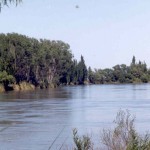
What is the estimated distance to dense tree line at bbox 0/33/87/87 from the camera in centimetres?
10125

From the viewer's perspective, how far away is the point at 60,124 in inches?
987


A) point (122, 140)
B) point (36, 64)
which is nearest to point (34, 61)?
point (36, 64)

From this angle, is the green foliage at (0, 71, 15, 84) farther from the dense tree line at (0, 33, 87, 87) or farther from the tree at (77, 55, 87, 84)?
the tree at (77, 55, 87, 84)

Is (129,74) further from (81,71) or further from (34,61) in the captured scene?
(34,61)

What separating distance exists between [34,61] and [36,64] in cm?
516

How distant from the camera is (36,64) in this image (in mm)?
117875

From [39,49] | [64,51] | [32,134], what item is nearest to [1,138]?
[32,134]

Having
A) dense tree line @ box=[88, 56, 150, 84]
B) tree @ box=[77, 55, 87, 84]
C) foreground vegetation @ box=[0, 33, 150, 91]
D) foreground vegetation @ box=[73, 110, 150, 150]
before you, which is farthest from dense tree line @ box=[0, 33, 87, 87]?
foreground vegetation @ box=[73, 110, 150, 150]

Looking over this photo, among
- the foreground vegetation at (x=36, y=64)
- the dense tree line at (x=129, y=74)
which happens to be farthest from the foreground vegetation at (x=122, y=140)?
the dense tree line at (x=129, y=74)

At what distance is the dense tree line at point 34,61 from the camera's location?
101 metres

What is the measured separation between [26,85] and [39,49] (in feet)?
37.0

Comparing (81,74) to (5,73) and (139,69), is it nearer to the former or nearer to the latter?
(139,69)

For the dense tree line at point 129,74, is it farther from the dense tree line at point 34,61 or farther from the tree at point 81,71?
the dense tree line at point 34,61

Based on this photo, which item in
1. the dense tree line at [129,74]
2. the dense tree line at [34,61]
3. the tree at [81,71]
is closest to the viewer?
the dense tree line at [34,61]
